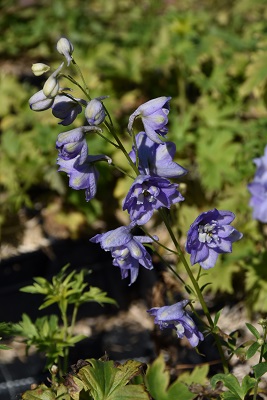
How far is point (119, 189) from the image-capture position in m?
3.86

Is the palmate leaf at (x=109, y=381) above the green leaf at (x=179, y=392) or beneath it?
above

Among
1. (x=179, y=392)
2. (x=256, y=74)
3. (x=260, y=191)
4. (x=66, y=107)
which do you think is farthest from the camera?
(x=256, y=74)

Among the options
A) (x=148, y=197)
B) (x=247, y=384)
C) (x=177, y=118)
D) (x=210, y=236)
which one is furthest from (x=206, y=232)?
(x=177, y=118)

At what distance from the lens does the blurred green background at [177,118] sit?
3443mm

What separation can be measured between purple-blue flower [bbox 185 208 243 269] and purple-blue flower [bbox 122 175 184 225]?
4.3 inches

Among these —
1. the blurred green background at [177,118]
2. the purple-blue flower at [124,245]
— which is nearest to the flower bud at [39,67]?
the purple-blue flower at [124,245]

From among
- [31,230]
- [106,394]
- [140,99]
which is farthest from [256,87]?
Result: [106,394]

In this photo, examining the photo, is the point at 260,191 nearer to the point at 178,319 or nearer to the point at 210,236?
Answer: the point at 210,236

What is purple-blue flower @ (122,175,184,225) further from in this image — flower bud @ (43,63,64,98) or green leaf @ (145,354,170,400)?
green leaf @ (145,354,170,400)

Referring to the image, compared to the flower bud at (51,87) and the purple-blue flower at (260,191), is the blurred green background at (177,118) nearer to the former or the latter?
the purple-blue flower at (260,191)

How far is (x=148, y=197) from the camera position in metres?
1.91

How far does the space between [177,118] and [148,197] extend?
249cm

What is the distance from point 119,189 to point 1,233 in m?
0.78

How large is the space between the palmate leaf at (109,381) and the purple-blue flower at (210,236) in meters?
0.37
